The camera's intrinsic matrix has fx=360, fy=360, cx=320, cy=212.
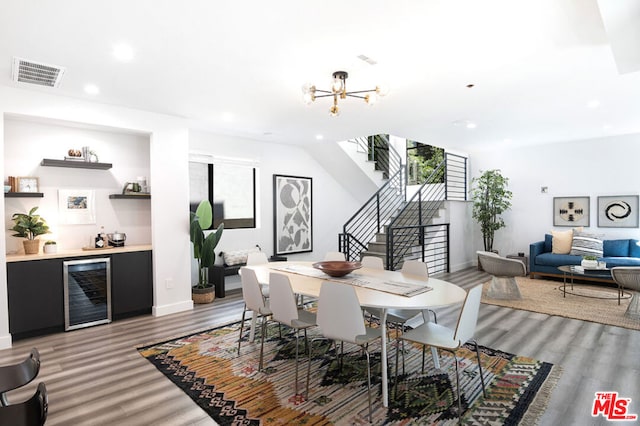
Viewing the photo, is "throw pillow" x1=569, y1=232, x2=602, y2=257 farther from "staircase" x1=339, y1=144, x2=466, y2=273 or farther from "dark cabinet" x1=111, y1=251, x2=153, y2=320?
"dark cabinet" x1=111, y1=251, x2=153, y2=320

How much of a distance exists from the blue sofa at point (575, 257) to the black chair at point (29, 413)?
7.08 metres

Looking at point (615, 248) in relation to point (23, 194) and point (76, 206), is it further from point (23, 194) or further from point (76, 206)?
point (23, 194)

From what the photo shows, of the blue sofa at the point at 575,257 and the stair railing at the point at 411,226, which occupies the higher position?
the stair railing at the point at 411,226

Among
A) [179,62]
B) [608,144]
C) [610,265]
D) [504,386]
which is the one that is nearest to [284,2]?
[179,62]

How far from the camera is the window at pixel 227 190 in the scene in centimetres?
570

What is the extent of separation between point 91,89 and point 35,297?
228cm

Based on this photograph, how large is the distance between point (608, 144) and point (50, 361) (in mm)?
8822

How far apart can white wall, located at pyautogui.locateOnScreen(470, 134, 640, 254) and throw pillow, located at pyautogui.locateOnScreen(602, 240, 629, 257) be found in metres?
0.36

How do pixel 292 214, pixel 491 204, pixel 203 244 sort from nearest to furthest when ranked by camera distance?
1. pixel 203 244
2. pixel 292 214
3. pixel 491 204

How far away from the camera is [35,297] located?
3.83 meters

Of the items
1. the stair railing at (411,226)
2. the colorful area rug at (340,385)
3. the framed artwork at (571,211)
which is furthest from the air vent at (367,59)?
the framed artwork at (571,211)

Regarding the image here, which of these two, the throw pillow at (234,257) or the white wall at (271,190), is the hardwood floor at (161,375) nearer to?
the throw pillow at (234,257)

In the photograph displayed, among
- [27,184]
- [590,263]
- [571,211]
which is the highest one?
[27,184]

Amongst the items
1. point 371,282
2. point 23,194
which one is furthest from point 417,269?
point 23,194
